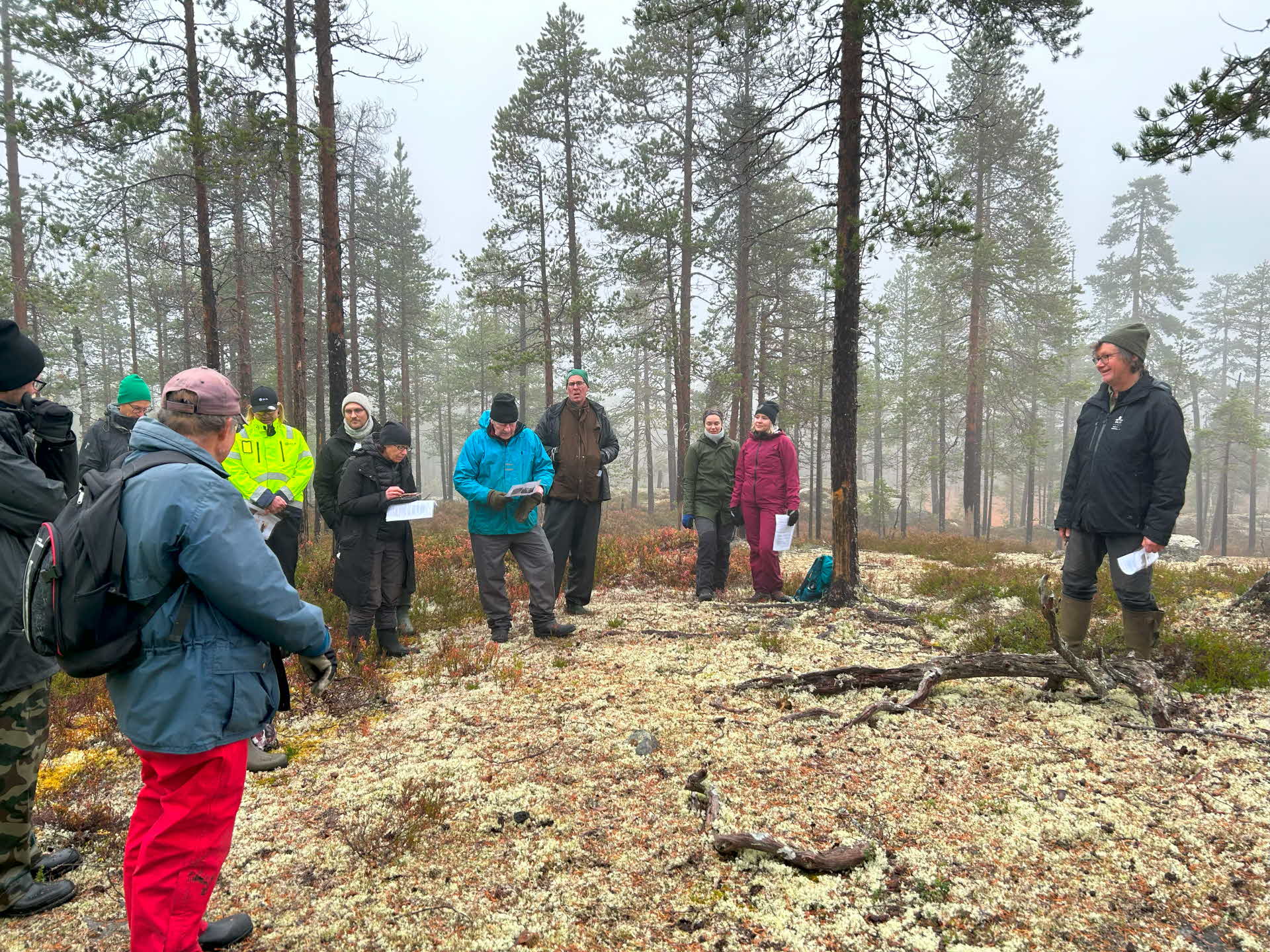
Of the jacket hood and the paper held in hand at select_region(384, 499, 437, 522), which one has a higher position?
the jacket hood

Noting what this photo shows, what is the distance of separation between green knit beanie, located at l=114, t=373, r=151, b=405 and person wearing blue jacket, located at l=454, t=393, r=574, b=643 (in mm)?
2629

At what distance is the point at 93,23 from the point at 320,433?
1132cm

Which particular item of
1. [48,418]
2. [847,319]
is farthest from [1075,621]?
[48,418]

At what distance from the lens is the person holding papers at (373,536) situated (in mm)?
5422

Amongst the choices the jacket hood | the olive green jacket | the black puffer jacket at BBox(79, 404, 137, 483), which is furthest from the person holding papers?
the olive green jacket

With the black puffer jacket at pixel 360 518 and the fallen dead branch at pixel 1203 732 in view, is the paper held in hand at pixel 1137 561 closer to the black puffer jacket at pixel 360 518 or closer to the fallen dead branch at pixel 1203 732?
the fallen dead branch at pixel 1203 732

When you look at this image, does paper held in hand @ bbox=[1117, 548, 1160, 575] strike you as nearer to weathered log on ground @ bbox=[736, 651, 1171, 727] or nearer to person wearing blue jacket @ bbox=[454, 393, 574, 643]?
weathered log on ground @ bbox=[736, 651, 1171, 727]

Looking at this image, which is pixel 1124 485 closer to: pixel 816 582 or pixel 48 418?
pixel 816 582

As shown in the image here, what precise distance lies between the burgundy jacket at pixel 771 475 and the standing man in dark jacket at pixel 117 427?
20.4 feet

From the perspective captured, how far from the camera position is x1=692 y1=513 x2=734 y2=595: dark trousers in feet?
26.3

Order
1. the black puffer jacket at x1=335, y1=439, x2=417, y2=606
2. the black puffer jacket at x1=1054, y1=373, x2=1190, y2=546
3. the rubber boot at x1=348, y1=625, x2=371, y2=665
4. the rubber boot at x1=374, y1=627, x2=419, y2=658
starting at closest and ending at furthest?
the black puffer jacket at x1=1054, y1=373, x2=1190, y2=546, the black puffer jacket at x1=335, y1=439, x2=417, y2=606, the rubber boot at x1=348, y1=625, x2=371, y2=665, the rubber boot at x1=374, y1=627, x2=419, y2=658

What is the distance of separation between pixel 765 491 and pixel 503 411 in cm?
346

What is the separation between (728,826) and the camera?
3006mm

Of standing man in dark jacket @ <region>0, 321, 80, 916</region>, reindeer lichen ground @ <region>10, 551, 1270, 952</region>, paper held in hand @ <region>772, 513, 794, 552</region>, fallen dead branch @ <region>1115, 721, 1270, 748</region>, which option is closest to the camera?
reindeer lichen ground @ <region>10, 551, 1270, 952</region>
